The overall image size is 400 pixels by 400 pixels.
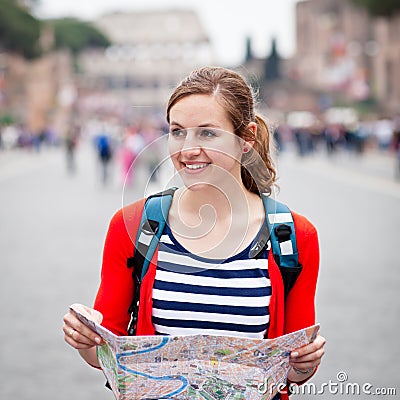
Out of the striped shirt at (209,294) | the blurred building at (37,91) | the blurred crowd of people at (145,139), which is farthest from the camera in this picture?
the blurred building at (37,91)

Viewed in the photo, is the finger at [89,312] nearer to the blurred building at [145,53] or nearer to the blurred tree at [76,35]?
the blurred tree at [76,35]

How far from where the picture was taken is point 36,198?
1834 centimetres

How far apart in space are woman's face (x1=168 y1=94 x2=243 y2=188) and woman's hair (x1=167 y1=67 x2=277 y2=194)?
0.08 feet

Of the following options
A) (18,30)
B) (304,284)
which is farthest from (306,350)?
(18,30)

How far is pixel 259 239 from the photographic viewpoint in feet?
7.28

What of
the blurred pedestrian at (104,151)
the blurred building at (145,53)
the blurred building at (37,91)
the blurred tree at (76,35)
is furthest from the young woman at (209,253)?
the blurred building at (145,53)

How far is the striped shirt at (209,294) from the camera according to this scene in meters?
2.19

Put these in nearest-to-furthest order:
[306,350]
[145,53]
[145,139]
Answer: [306,350]
[145,139]
[145,53]

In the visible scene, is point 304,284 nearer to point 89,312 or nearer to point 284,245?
point 284,245

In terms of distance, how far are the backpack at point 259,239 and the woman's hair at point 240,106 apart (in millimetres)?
Answer: 92

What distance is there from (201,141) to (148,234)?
276 millimetres

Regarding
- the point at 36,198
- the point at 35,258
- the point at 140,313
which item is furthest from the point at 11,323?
the point at 36,198

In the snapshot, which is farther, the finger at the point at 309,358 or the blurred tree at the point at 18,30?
the blurred tree at the point at 18,30

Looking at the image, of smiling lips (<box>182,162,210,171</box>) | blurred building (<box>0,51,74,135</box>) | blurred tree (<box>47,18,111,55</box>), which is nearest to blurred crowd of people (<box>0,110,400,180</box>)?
smiling lips (<box>182,162,210,171</box>)
